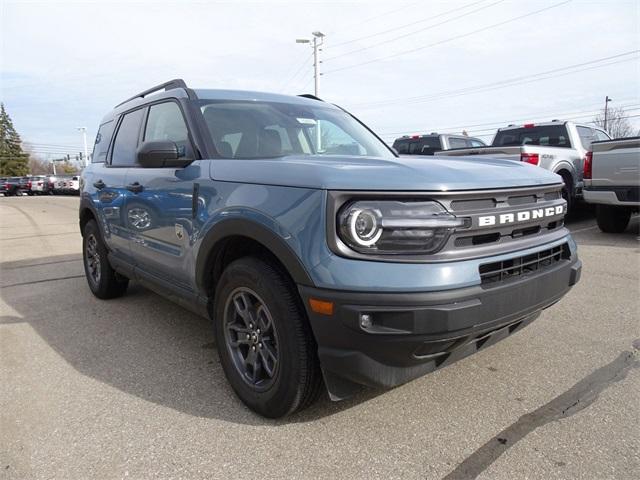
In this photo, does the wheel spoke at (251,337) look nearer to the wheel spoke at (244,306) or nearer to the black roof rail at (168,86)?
the wheel spoke at (244,306)

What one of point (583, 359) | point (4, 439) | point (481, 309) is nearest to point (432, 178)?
point (481, 309)

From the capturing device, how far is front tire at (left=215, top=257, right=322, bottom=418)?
7.52 ft

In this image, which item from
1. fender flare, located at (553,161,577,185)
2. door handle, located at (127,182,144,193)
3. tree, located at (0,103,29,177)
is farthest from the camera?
tree, located at (0,103,29,177)

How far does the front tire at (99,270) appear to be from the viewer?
4789 mm

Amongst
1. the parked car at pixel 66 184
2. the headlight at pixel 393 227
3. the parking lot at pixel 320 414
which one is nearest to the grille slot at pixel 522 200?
the headlight at pixel 393 227

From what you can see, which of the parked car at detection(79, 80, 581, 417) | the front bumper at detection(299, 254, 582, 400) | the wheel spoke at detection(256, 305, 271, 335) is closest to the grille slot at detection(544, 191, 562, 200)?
Result: the parked car at detection(79, 80, 581, 417)

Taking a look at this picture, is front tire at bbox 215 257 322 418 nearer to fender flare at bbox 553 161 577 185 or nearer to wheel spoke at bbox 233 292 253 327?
wheel spoke at bbox 233 292 253 327

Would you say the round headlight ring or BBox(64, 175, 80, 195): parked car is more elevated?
the round headlight ring

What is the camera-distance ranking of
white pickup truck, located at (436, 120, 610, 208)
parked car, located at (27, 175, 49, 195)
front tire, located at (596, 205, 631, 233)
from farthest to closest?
parked car, located at (27, 175, 49, 195)
white pickup truck, located at (436, 120, 610, 208)
front tire, located at (596, 205, 631, 233)

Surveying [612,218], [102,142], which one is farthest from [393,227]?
[612,218]

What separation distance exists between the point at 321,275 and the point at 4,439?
73.5 inches

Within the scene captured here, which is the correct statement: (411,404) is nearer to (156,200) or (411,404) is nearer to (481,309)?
(481,309)

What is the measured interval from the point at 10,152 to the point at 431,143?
87257 millimetres

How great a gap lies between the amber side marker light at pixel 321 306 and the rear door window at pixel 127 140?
2.61 m
